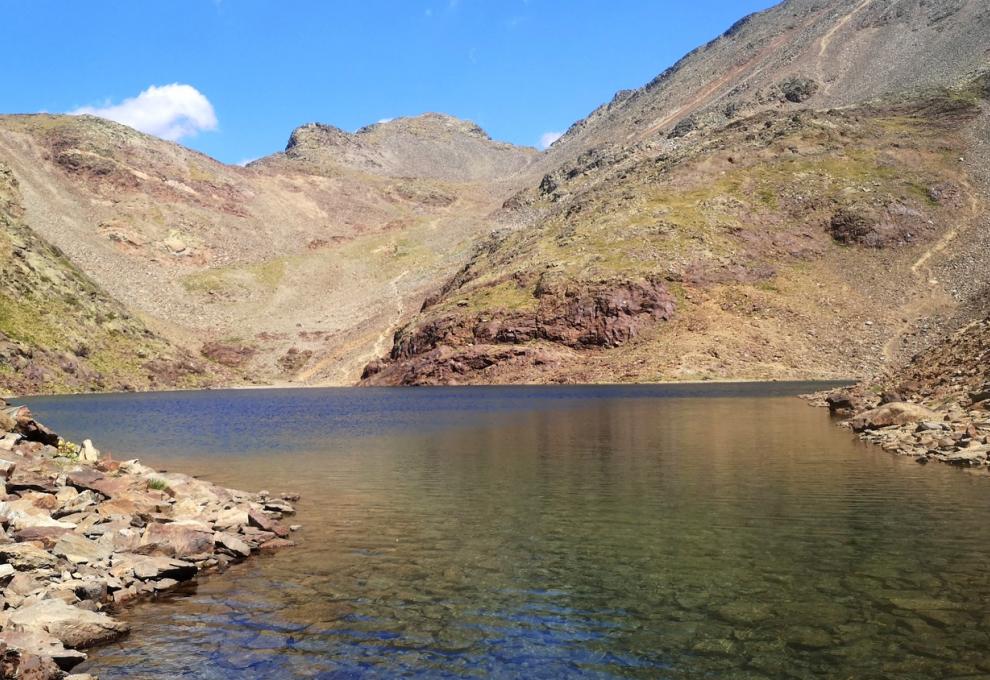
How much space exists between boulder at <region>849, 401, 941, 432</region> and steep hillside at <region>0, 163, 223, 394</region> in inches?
4039

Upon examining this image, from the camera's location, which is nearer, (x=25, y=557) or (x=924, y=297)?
(x=25, y=557)

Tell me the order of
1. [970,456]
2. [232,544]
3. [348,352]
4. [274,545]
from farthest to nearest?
1. [348,352]
2. [970,456]
3. [274,545]
4. [232,544]

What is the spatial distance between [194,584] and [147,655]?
466 centimetres

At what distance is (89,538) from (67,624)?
5467 mm

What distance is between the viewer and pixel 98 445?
47500 mm

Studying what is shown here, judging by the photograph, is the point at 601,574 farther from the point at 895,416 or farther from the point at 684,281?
the point at 684,281

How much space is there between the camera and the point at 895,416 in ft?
139

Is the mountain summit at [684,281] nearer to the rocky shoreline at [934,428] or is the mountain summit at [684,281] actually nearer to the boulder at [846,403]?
the boulder at [846,403]

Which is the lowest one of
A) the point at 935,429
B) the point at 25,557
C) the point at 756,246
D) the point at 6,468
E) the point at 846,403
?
the point at 25,557

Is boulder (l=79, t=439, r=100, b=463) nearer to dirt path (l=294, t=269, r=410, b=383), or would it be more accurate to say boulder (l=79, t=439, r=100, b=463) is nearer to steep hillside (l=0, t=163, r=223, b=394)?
steep hillside (l=0, t=163, r=223, b=394)

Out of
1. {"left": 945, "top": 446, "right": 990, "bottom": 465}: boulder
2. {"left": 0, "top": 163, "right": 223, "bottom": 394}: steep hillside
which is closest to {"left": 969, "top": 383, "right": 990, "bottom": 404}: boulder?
{"left": 945, "top": 446, "right": 990, "bottom": 465}: boulder

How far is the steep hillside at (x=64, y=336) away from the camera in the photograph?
356 feet

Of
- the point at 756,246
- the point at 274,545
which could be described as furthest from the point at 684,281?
the point at 274,545

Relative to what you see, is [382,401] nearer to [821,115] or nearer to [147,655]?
[147,655]
